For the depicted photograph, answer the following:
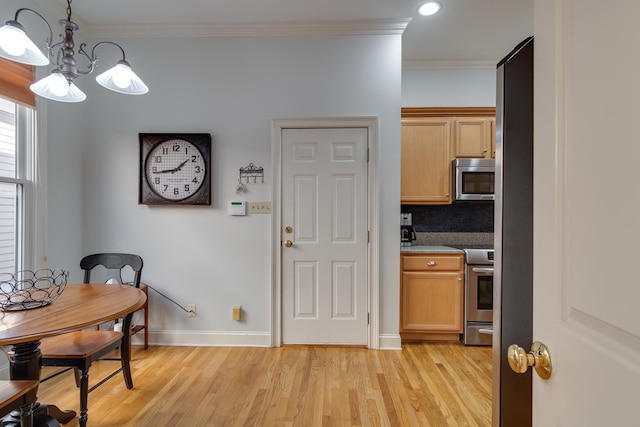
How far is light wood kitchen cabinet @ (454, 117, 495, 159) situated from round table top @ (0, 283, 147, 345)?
9.94ft

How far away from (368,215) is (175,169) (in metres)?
1.79

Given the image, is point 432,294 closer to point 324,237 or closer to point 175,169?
point 324,237

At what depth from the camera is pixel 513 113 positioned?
0.98 meters

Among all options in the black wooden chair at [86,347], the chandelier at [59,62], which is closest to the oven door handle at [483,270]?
the black wooden chair at [86,347]

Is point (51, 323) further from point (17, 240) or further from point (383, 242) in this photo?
point (383, 242)

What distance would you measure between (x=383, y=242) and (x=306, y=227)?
0.71 metres

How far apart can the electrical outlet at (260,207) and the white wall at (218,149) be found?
49mm

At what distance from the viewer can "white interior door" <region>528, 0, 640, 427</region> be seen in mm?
412

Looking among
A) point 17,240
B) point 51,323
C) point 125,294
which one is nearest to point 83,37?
point 17,240

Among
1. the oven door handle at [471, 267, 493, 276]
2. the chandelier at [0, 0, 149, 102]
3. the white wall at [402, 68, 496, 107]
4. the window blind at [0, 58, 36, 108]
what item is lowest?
the oven door handle at [471, 267, 493, 276]

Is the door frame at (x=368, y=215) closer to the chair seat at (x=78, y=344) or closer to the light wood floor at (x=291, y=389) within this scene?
the light wood floor at (x=291, y=389)

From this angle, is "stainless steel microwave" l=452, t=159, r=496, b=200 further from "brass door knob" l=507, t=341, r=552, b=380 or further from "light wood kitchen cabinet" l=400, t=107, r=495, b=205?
"brass door knob" l=507, t=341, r=552, b=380

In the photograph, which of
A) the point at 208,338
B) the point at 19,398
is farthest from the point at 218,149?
the point at 19,398

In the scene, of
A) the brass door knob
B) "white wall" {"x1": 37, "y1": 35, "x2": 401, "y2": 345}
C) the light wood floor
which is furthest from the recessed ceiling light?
the light wood floor
